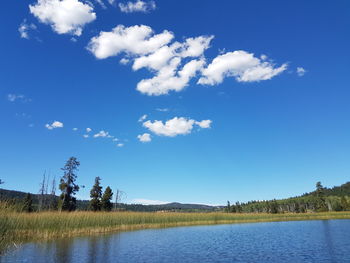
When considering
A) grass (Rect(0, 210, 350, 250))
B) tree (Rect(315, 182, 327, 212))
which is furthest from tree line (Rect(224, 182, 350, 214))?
grass (Rect(0, 210, 350, 250))

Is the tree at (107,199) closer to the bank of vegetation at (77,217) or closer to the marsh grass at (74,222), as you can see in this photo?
the bank of vegetation at (77,217)

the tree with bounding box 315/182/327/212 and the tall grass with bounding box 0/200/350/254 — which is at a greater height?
the tree with bounding box 315/182/327/212

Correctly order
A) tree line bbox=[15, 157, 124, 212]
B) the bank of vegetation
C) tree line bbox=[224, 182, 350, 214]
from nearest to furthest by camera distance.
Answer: the bank of vegetation → tree line bbox=[15, 157, 124, 212] → tree line bbox=[224, 182, 350, 214]

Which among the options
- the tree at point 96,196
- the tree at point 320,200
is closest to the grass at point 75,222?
the tree at point 96,196

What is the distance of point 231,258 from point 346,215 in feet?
206

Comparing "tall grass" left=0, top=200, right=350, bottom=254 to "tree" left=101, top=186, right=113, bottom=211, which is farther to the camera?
"tree" left=101, top=186, right=113, bottom=211

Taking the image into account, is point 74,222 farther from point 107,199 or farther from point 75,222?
point 107,199

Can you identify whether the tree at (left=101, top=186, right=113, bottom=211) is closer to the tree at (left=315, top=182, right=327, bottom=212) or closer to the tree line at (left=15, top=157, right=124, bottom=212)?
the tree line at (left=15, top=157, right=124, bottom=212)

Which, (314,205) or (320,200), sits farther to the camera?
(314,205)

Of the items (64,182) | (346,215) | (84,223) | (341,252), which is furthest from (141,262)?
(346,215)

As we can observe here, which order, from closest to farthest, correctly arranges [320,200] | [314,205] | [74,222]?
1. [74,222]
2. [320,200]
3. [314,205]

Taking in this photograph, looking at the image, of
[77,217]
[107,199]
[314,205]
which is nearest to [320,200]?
[314,205]

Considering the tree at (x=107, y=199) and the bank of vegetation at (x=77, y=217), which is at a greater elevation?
the tree at (x=107, y=199)

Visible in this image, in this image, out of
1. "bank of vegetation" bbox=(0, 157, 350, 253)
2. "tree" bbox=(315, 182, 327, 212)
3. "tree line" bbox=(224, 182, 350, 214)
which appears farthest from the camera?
"tree line" bbox=(224, 182, 350, 214)
